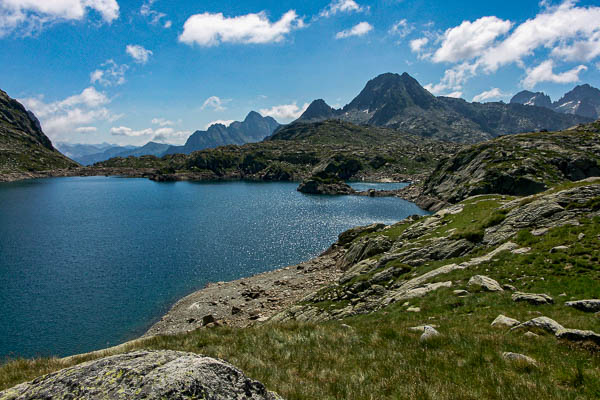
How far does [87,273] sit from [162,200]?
106878mm

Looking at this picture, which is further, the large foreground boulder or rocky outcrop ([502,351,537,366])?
rocky outcrop ([502,351,537,366])

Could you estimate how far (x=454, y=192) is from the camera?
4528 inches

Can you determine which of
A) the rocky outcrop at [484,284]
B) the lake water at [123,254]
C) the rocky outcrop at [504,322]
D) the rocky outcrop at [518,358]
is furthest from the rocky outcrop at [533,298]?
the lake water at [123,254]

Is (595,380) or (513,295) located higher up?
(595,380)

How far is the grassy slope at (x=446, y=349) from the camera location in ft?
29.1

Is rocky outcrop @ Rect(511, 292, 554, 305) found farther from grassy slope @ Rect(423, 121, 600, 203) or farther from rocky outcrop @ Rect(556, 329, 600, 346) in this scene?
grassy slope @ Rect(423, 121, 600, 203)

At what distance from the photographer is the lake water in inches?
1582

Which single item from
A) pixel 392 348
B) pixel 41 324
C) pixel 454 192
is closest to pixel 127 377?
pixel 392 348

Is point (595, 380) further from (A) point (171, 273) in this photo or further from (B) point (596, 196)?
(A) point (171, 273)

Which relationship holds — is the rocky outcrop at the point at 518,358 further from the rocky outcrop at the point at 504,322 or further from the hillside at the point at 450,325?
the rocky outcrop at the point at 504,322

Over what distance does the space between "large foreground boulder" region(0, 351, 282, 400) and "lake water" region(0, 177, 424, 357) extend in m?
30.8

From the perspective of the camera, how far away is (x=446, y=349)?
12.0 m

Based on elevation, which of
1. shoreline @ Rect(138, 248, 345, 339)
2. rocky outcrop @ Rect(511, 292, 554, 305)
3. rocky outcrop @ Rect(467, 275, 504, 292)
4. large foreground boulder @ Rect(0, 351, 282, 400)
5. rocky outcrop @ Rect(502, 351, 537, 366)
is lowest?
shoreline @ Rect(138, 248, 345, 339)

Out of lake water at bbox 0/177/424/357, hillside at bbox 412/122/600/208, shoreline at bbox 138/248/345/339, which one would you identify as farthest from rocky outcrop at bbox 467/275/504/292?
hillside at bbox 412/122/600/208
